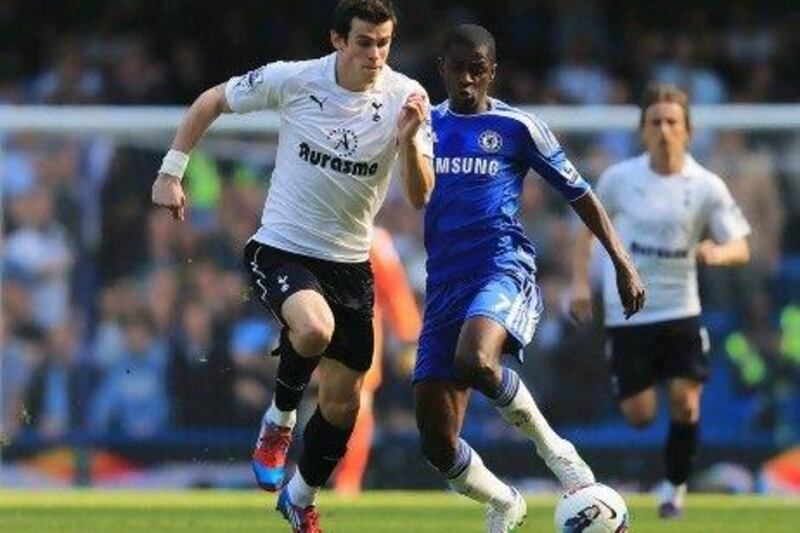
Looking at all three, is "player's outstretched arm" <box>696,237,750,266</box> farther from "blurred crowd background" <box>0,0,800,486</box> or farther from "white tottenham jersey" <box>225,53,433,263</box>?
"white tottenham jersey" <box>225,53,433,263</box>

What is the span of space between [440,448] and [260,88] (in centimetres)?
164

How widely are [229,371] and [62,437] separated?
43.1 inches

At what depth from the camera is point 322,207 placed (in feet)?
34.0

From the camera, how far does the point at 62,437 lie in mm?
15500

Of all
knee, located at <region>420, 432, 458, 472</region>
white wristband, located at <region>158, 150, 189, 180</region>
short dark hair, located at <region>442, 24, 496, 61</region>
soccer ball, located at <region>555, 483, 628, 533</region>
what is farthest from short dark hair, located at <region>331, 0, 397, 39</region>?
soccer ball, located at <region>555, 483, 628, 533</region>

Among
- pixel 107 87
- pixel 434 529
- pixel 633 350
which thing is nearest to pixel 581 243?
pixel 633 350

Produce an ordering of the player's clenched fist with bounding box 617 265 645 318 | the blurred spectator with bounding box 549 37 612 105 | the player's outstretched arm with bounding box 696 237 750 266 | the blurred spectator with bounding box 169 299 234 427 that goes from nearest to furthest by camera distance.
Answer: the player's clenched fist with bounding box 617 265 645 318 < the player's outstretched arm with bounding box 696 237 750 266 < the blurred spectator with bounding box 169 299 234 427 < the blurred spectator with bounding box 549 37 612 105

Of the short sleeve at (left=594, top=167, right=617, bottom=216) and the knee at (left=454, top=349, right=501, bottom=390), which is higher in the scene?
the short sleeve at (left=594, top=167, right=617, bottom=216)

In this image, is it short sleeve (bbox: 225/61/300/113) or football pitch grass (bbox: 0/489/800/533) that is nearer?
short sleeve (bbox: 225/61/300/113)

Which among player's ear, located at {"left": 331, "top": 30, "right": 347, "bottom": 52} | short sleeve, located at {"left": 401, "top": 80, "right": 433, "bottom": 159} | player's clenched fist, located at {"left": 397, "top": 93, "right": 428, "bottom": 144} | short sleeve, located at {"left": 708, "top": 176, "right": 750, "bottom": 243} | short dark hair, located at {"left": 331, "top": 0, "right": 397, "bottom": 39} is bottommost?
short sleeve, located at {"left": 708, "top": 176, "right": 750, "bottom": 243}

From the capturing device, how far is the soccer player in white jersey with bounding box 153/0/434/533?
1020 cm

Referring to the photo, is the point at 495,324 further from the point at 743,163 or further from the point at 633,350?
the point at 743,163

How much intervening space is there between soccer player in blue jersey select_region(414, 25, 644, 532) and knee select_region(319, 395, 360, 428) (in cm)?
37

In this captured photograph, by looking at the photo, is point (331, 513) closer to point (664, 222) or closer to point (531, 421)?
point (664, 222)
